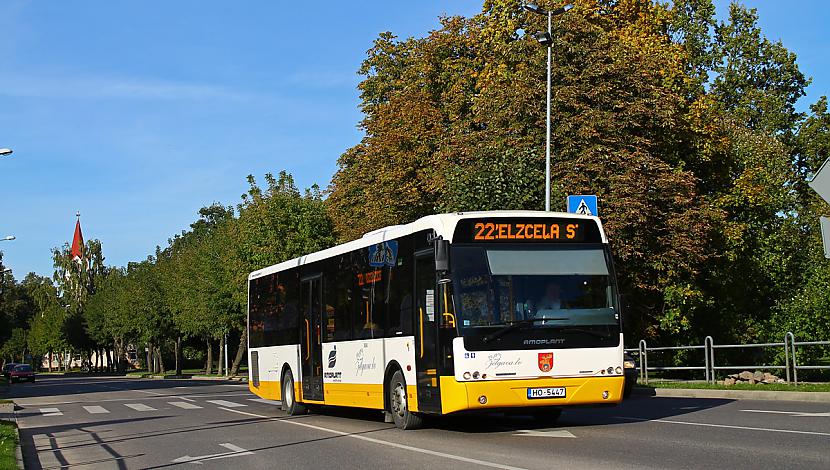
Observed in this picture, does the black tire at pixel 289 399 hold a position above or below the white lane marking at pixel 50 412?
above

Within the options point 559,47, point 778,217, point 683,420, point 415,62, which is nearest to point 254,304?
point 683,420

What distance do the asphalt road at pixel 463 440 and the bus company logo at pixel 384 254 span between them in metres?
2.72

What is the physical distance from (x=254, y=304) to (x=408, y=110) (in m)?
18.4

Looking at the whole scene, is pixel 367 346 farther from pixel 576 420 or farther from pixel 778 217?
pixel 778 217

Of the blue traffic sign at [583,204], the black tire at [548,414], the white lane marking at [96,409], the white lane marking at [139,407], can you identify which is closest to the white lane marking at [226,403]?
the white lane marking at [139,407]

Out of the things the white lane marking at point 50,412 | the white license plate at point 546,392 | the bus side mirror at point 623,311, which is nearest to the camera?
the white license plate at point 546,392

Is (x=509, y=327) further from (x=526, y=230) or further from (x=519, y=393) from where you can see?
(x=526, y=230)

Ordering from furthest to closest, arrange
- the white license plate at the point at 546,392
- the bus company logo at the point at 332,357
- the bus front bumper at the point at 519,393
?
1. the bus company logo at the point at 332,357
2. the white license plate at the point at 546,392
3. the bus front bumper at the point at 519,393

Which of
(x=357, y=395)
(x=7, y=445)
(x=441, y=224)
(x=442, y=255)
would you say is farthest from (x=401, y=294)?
(x=7, y=445)

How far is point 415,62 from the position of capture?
152ft

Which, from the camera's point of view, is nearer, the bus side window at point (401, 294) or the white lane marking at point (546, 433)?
the white lane marking at point (546, 433)

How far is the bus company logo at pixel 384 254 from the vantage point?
17.2 meters

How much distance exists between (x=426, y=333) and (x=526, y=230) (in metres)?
2.10

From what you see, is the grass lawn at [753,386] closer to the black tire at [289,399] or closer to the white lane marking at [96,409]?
the black tire at [289,399]
